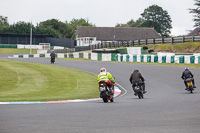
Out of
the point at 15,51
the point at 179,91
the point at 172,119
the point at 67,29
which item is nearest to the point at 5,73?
the point at 179,91

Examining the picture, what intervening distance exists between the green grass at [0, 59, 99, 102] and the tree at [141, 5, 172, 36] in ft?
385

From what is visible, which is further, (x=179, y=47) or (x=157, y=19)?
(x=157, y=19)

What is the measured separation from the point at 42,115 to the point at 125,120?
248cm

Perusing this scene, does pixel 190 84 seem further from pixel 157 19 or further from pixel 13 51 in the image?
pixel 157 19

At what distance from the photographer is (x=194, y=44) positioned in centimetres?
5759

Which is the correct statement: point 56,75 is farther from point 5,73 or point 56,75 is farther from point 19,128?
point 19,128

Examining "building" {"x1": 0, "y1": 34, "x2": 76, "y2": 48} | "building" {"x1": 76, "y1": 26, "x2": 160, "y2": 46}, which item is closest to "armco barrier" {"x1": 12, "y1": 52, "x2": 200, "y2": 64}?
"building" {"x1": 0, "y1": 34, "x2": 76, "y2": 48}

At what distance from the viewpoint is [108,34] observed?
448 ft

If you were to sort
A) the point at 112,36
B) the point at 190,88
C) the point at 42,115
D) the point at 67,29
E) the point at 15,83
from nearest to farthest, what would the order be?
1. the point at 42,115
2. the point at 190,88
3. the point at 15,83
4. the point at 112,36
5. the point at 67,29

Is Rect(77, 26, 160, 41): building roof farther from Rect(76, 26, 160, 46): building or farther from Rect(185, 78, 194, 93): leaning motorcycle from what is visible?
Rect(185, 78, 194, 93): leaning motorcycle

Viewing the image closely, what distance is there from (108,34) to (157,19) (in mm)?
24801

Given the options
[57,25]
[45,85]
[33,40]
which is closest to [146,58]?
[45,85]

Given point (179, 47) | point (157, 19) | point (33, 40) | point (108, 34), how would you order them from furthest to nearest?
1. point (157, 19)
2. point (108, 34)
3. point (33, 40)
4. point (179, 47)

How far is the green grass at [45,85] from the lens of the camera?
24.0 m
